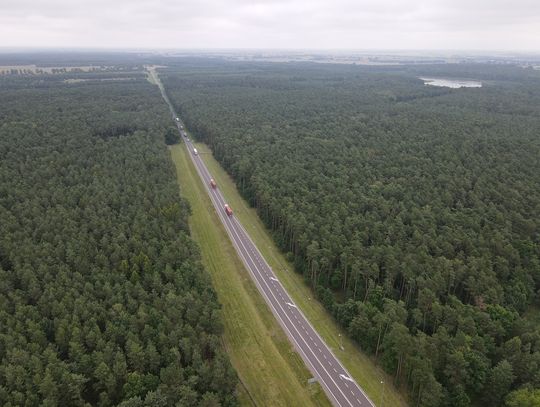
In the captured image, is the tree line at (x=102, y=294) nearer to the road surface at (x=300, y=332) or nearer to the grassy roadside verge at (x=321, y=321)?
the road surface at (x=300, y=332)

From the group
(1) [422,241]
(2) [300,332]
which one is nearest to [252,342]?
(2) [300,332]

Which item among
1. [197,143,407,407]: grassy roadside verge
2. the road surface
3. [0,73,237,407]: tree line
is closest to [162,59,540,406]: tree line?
[197,143,407,407]: grassy roadside verge

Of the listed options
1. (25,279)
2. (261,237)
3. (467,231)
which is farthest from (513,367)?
(25,279)

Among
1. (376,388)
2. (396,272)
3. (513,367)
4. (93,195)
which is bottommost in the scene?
(376,388)

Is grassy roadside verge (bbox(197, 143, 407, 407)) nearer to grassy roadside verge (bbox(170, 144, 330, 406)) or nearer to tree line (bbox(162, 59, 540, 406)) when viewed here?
tree line (bbox(162, 59, 540, 406))

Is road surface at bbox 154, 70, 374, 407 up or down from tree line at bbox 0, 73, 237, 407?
down

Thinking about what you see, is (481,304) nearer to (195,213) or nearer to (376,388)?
(376,388)
